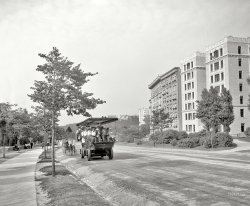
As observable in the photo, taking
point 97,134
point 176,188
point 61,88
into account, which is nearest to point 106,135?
point 97,134

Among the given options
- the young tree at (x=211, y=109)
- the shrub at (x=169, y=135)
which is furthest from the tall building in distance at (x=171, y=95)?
the young tree at (x=211, y=109)

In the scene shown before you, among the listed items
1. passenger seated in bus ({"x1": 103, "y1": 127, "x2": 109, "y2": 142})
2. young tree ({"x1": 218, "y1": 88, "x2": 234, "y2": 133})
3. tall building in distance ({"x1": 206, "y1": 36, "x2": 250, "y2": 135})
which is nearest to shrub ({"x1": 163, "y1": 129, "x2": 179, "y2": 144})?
young tree ({"x1": 218, "y1": 88, "x2": 234, "y2": 133})

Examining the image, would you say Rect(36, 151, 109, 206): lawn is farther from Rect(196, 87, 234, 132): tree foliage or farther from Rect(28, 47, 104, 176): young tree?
Rect(196, 87, 234, 132): tree foliage

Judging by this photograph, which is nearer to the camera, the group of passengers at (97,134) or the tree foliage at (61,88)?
the tree foliage at (61,88)

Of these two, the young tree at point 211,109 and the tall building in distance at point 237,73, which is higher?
the tall building in distance at point 237,73

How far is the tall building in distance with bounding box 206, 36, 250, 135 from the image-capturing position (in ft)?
232

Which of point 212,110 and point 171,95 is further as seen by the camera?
point 171,95

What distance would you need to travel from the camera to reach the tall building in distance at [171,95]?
333 ft

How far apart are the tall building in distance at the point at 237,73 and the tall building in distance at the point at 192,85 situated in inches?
475

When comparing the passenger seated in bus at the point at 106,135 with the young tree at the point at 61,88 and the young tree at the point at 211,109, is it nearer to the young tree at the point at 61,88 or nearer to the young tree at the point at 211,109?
the young tree at the point at 61,88

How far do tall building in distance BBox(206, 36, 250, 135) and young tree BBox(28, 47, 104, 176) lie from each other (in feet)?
193

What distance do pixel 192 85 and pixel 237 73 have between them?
18.0 meters

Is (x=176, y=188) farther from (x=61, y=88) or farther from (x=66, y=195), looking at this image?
(x=61, y=88)

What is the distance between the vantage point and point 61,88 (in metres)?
16.8
